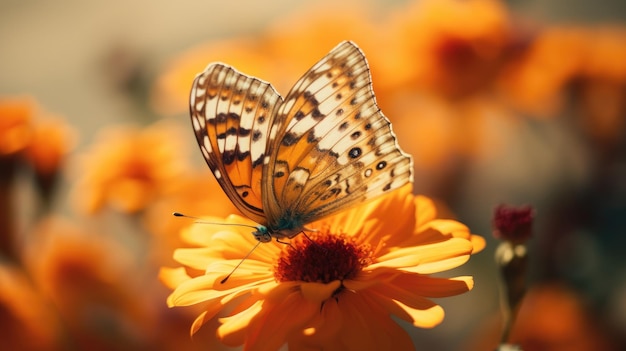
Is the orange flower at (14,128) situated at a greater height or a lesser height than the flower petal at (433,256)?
greater

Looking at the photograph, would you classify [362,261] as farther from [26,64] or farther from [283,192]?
[26,64]

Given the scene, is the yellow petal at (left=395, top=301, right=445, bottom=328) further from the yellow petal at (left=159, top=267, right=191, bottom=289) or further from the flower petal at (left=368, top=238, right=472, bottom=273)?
the yellow petal at (left=159, top=267, right=191, bottom=289)

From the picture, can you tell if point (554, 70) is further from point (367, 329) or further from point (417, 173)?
point (367, 329)

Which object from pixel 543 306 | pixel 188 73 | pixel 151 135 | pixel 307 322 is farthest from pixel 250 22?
pixel 307 322

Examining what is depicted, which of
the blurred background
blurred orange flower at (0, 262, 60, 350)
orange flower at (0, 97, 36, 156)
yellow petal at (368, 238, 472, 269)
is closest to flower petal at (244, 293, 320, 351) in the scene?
yellow petal at (368, 238, 472, 269)

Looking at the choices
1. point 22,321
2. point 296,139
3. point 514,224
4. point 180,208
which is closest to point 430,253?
point 514,224

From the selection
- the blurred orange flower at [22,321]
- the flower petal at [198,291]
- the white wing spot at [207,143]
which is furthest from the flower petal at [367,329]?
the blurred orange flower at [22,321]

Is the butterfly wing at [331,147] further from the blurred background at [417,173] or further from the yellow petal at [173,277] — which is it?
the blurred background at [417,173]
